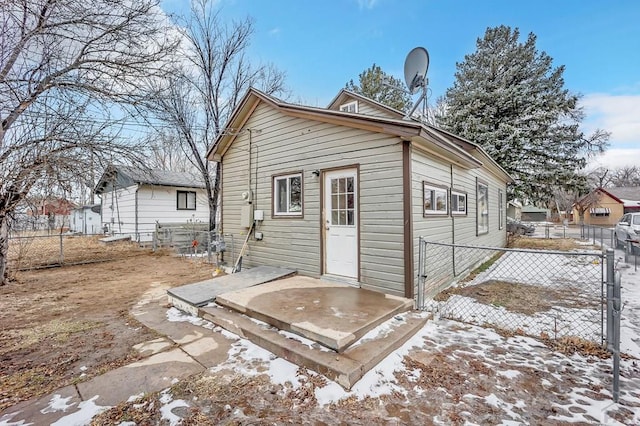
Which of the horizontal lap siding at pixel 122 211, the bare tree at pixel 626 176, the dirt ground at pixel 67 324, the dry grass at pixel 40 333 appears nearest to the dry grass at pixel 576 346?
the dirt ground at pixel 67 324

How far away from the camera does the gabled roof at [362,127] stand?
168 inches

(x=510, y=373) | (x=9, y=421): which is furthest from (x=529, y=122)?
(x=9, y=421)

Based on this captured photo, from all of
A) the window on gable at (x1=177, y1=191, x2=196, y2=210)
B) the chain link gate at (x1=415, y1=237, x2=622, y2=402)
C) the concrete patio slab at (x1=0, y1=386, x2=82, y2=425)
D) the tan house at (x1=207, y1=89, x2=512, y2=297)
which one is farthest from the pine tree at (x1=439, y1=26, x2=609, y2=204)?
the concrete patio slab at (x1=0, y1=386, x2=82, y2=425)

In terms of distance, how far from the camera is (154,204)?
14.7 meters

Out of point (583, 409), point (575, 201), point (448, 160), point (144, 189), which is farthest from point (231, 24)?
point (575, 201)

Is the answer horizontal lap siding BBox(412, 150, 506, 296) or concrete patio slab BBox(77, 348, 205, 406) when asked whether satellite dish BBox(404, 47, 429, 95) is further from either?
concrete patio slab BBox(77, 348, 205, 406)

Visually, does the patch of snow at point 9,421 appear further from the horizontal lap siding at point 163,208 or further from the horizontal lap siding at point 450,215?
the horizontal lap siding at point 163,208

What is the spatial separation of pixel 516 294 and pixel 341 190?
398 cm

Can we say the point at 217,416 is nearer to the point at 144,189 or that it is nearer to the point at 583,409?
the point at 583,409

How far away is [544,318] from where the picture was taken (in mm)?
4223

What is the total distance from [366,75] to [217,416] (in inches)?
864

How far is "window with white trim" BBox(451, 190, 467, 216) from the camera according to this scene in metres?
6.52

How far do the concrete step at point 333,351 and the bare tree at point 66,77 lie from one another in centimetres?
462

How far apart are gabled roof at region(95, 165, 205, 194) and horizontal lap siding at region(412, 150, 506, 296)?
22.4 ft
